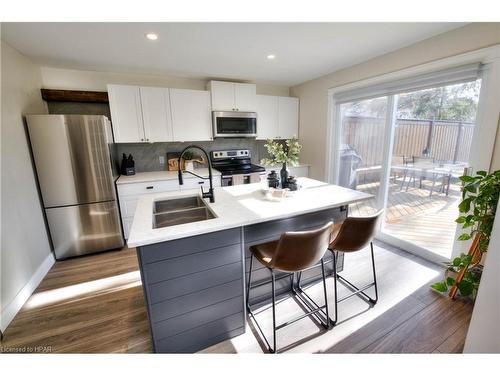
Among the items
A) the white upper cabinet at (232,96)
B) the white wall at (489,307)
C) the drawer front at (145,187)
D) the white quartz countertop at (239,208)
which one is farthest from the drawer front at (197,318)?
the white upper cabinet at (232,96)

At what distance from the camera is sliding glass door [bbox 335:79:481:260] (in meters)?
2.16

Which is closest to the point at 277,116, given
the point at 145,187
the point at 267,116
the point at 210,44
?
the point at 267,116

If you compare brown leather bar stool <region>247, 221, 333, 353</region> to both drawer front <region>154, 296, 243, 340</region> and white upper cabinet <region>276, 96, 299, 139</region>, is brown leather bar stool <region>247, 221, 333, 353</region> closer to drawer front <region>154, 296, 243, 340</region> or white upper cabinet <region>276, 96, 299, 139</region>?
drawer front <region>154, 296, 243, 340</region>

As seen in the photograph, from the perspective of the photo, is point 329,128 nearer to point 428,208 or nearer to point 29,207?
point 428,208

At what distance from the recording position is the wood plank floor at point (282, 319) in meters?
1.52

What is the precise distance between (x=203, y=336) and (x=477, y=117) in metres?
2.92

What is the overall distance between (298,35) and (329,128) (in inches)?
66.8

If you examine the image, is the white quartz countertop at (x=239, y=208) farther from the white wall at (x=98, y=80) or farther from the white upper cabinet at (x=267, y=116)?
the white wall at (x=98, y=80)

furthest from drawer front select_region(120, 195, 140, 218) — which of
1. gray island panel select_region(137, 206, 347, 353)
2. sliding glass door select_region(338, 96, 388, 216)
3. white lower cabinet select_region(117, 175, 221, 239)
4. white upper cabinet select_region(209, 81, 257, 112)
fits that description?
sliding glass door select_region(338, 96, 388, 216)

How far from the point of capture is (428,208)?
8.36 feet

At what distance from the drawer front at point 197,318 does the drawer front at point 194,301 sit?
0.03 m

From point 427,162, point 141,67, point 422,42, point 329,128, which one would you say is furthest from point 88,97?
point 427,162

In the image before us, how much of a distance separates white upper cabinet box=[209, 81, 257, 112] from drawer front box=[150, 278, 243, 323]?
9.24 feet

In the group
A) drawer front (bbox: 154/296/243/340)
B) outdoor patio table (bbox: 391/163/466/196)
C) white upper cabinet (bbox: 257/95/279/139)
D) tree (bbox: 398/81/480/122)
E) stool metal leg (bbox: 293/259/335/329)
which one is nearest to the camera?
drawer front (bbox: 154/296/243/340)
